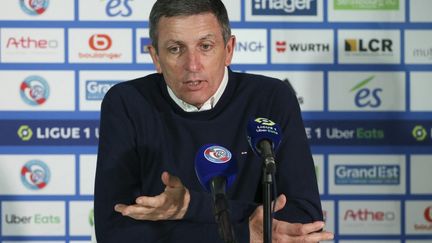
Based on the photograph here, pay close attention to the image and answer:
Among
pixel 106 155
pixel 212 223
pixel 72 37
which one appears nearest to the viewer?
pixel 212 223

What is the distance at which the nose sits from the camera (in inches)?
66.8

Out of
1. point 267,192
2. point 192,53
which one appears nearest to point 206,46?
point 192,53

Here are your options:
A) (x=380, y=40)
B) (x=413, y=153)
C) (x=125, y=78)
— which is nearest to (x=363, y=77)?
(x=380, y=40)

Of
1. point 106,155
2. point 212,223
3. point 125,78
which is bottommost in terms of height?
point 212,223

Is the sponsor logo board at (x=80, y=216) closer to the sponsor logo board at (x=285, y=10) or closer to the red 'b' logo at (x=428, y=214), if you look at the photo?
the sponsor logo board at (x=285, y=10)

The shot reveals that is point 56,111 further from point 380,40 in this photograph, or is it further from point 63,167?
point 380,40

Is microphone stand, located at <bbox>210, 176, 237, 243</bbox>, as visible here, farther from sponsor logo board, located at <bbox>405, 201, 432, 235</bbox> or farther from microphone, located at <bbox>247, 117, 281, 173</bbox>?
sponsor logo board, located at <bbox>405, 201, 432, 235</bbox>

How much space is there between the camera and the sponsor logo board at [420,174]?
10.7 feet

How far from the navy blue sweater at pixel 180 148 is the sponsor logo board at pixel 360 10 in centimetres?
145

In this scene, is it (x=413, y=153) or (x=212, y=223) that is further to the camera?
(x=413, y=153)

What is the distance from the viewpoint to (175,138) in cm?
177

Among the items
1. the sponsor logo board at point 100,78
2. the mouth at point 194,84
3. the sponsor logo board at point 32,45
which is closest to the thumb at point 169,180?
the mouth at point 194,84

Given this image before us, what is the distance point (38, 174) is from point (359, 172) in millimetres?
1630

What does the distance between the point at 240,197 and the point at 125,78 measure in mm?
1544
